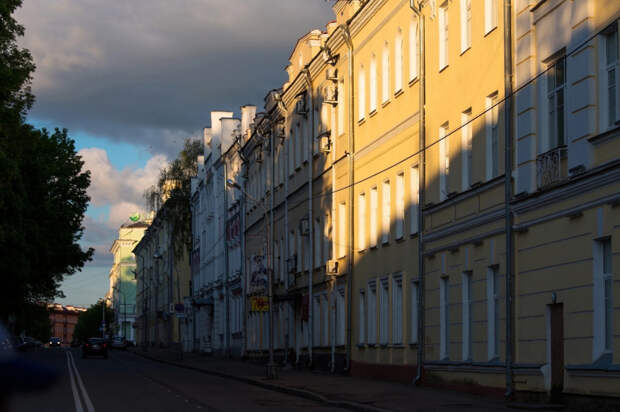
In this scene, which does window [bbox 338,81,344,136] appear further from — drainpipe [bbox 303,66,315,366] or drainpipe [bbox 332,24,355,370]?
drainpipe [bbox 303,66,315,366]

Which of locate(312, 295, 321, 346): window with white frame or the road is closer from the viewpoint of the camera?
the road

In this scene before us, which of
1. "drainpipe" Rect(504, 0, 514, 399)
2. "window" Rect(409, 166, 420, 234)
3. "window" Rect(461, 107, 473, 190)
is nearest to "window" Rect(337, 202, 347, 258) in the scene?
"window" Rect(409, 166, 420, 234)

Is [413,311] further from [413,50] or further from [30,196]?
[30,196]

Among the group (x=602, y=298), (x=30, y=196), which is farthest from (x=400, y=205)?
(x=30, y=196)

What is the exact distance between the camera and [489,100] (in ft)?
77.0

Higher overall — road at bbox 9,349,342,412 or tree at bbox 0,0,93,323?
tree at bbox 0,0,93,323

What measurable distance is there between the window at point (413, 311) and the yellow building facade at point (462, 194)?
8cm

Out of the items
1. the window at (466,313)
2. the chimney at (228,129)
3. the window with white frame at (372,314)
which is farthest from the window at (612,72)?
the chimney at (228,129)

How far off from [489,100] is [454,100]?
2202 millimetres

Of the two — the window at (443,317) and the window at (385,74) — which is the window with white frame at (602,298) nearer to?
the window at (443,317)

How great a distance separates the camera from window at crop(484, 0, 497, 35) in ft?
76.5

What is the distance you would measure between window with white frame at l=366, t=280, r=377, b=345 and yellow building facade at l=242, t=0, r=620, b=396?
0.31 feet

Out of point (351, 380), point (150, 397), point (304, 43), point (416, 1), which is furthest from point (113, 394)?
point (304, 43)

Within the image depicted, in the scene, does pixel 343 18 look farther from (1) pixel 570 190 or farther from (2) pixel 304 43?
(1) pixel 570 190
